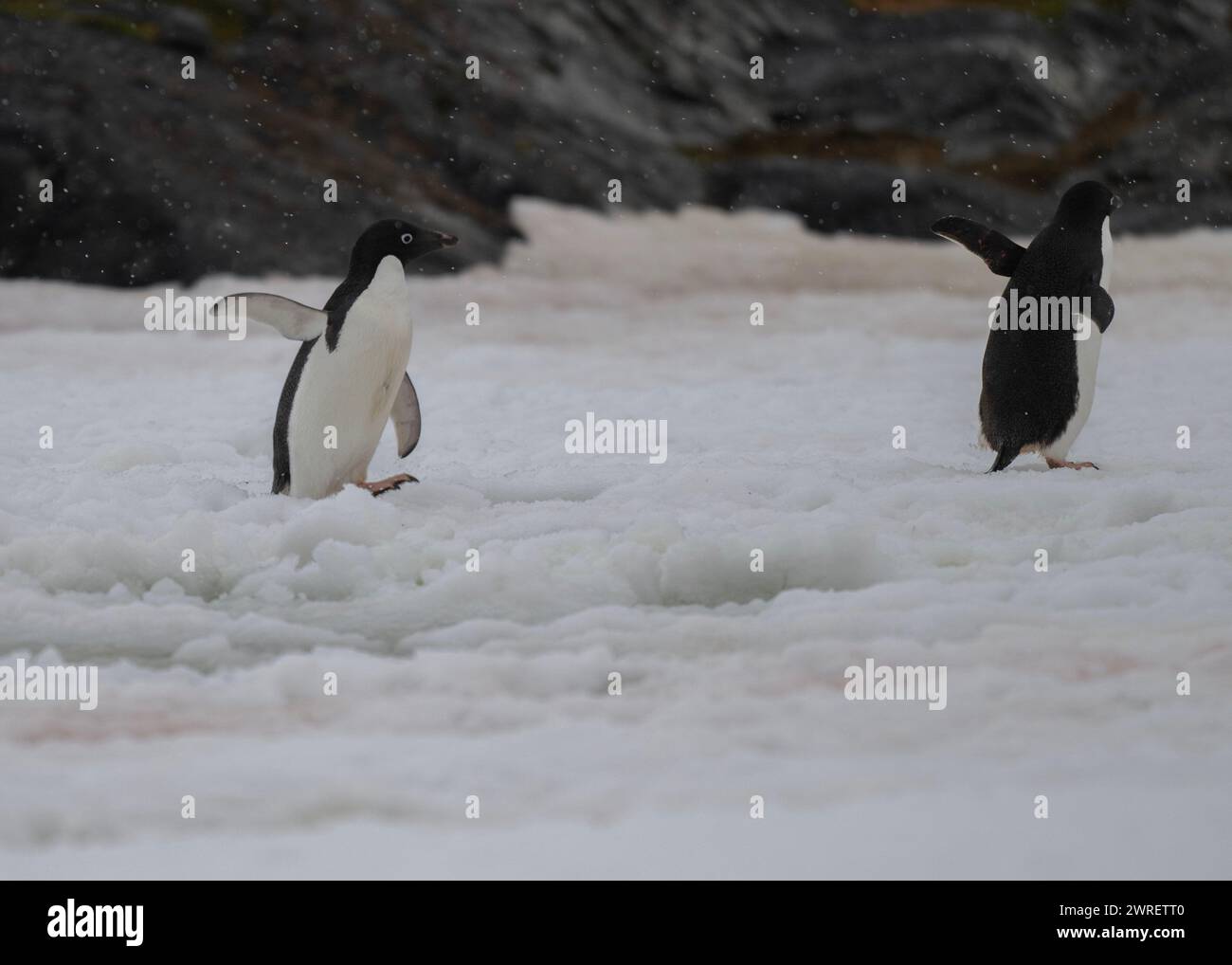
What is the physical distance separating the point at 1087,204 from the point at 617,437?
1.85 meters

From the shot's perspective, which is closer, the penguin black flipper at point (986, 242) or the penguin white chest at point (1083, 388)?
the penguin white chest at point (1083, 388)

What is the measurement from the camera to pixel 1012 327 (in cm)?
439

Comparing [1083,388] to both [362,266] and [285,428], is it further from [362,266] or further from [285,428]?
[285,428]

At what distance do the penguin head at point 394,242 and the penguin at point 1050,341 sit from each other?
5.00 ft

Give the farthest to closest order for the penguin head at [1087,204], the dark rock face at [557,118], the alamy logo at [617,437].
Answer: the dark rock face at [557,118] < the alamy logo at [617,437] < the penguin head at [1087,204]

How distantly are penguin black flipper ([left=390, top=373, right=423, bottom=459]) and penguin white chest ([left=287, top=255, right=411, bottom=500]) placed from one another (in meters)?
0.23

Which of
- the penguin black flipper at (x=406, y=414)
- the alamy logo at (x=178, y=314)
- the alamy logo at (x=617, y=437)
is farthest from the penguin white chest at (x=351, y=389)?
the alamy logo at (x=178, y=314)

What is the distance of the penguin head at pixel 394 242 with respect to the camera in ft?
13.1

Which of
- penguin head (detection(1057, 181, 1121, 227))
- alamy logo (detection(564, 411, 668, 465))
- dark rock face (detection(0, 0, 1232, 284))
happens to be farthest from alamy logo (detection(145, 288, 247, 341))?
penguin head (detection(1057, 181, 1121, 227))

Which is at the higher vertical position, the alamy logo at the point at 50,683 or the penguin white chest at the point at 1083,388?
the penguin white chest at the point at 1083,388

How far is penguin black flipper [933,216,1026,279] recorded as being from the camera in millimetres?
4438

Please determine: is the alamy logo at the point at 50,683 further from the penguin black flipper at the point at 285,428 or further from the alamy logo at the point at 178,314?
the alamy logo at the point at 178,314

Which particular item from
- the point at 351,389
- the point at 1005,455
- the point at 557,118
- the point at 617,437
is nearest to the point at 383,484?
the point at 351,389
